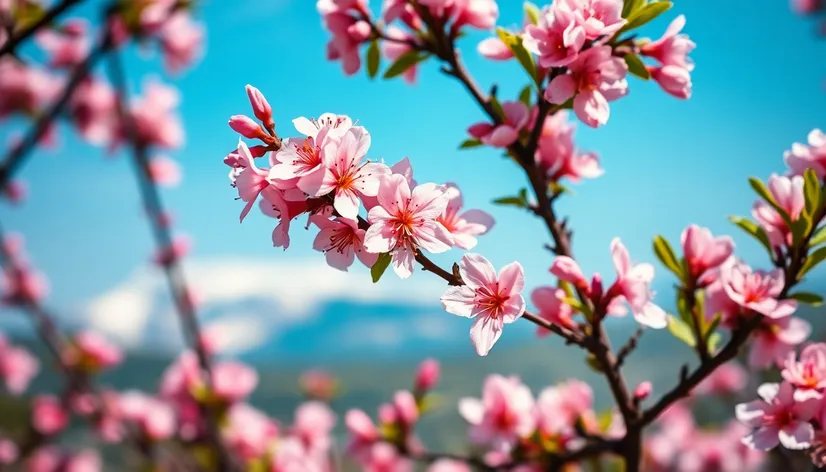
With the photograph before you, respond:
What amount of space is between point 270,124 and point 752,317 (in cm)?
77

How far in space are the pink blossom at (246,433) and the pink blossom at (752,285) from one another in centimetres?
184

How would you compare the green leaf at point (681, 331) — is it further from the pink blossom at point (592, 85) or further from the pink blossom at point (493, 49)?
the pink blossom at point (493, 49)

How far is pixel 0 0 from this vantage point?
5.93 ft

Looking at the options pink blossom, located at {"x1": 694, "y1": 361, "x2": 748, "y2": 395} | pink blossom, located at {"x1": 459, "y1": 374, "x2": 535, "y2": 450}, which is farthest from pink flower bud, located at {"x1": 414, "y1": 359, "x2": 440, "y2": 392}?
pink blossom, located at {"x1": 694, "y1": 361, "x2": 748, "y2": 395}

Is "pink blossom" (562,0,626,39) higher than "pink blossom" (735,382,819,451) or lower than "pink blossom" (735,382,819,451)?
higher

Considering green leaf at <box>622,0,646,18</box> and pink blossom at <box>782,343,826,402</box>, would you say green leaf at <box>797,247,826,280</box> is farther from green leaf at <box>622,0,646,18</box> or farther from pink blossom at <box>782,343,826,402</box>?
green leaf at <box>622,0,646,18</box>

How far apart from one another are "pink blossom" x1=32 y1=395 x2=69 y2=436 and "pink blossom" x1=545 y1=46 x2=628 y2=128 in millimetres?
3104

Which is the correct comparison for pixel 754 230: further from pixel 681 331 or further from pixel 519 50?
pixel 519 50

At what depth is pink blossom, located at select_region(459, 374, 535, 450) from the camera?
4.35 feet

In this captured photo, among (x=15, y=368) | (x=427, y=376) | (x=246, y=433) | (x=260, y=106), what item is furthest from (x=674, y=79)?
(x=15, y=368)

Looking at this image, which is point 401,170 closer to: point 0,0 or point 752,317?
point 752,317

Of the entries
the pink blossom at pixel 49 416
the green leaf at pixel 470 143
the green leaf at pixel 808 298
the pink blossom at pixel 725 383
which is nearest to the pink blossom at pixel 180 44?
the pink blossom at pixel 49 416

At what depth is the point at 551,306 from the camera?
93 centimetres

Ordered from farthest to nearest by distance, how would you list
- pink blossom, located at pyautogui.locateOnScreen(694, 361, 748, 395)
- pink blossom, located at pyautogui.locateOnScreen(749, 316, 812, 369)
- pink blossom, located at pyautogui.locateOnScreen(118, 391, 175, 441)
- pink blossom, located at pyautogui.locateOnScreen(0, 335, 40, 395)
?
pink blossom, located at pyautogui.locateOnScreen(694, 361, 748, 395) → pink blossom, located at pyautogui.locateOnScreen(0, 335, 40, 395) → pink blossom, located at pyautogui.locateOnScreen(118, 391, 175, 441) → pink blossom, located at pyautogui.locateOnScreen(749, 316, 812, 369)
